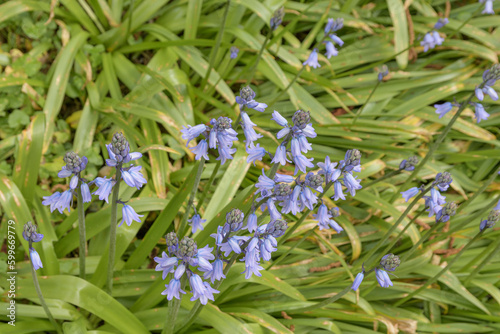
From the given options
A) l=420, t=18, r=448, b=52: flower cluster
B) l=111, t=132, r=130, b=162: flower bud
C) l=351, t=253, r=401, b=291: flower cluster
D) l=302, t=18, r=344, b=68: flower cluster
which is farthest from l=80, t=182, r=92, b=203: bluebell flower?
l=420, t=18, r=448, b=52: flower cluster

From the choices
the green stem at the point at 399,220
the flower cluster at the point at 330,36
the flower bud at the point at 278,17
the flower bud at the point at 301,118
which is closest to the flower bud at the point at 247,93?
the flower bud at the point at 301,118

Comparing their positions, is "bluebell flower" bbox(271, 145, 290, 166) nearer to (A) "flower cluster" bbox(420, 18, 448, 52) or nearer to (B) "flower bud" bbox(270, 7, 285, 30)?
(B) "flower bud" bbox(270, 7, 285, 30)

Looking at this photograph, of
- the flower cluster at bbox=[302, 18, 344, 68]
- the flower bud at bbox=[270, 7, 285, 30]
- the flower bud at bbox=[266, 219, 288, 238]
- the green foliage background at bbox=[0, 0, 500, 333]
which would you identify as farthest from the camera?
the flower cluster at bbox=[302, 18, 344, 68]

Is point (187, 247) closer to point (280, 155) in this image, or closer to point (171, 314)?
point (280, 155)

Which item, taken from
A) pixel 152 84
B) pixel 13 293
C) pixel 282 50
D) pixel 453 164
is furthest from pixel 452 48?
pixel 13 293

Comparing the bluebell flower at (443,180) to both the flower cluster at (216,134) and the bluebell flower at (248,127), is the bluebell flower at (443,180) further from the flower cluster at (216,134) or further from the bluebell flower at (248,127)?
the flower cluster at (216,134)

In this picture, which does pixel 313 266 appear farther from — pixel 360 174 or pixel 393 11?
pixel 393 11
